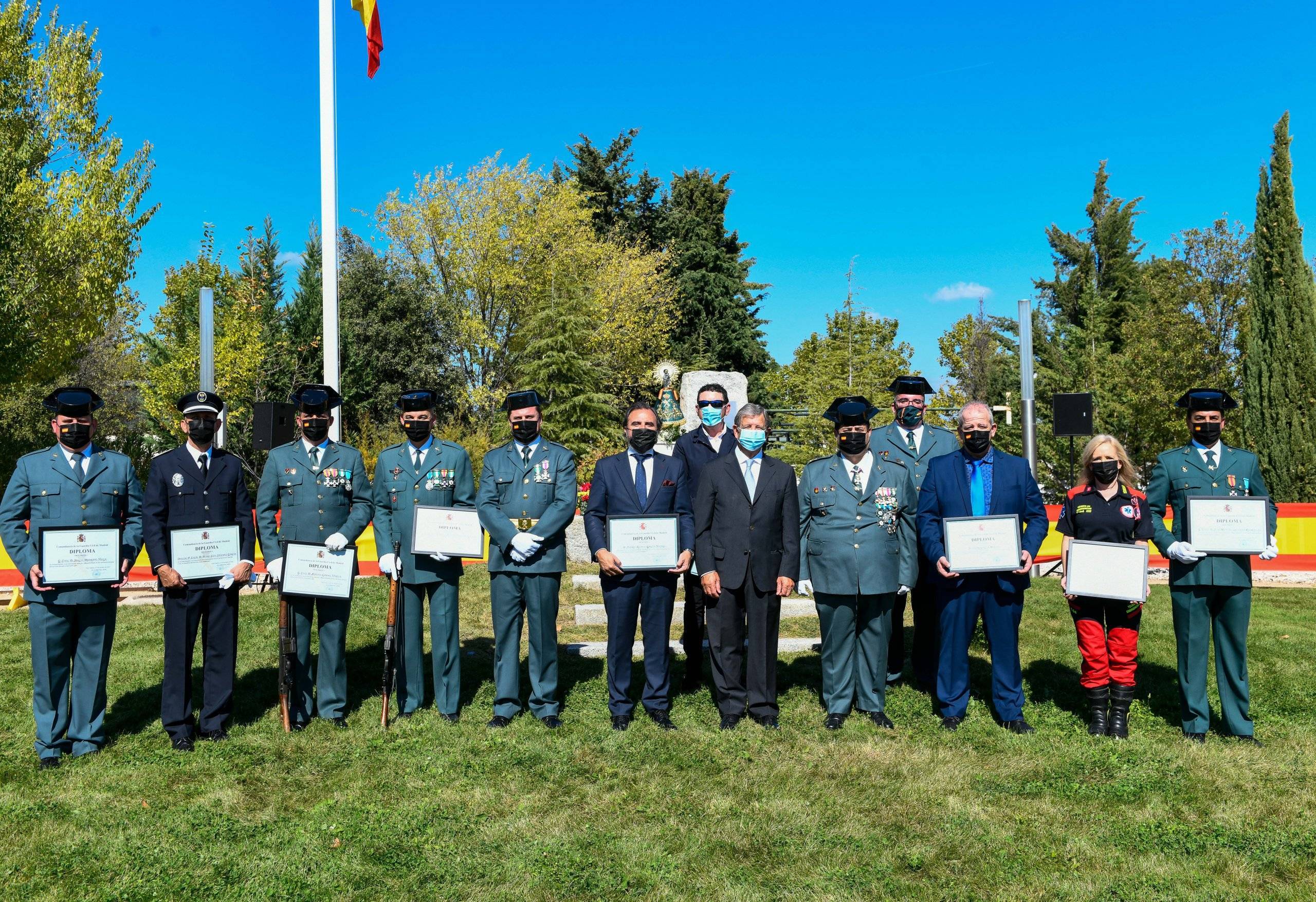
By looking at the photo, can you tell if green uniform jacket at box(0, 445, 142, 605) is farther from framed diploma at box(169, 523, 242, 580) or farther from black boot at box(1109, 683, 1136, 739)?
black boot at box(1109, 683, 1136, 739)

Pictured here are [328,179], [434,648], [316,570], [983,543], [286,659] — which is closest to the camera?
[983,543]

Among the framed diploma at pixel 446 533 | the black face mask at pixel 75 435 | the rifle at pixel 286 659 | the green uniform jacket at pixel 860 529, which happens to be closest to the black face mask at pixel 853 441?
the green uniform jacket at pixel 860 529

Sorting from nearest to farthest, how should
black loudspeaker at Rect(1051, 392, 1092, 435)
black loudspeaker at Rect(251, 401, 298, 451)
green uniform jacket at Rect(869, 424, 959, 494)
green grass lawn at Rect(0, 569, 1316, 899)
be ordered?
1. green grass lawn at Rect(0, 569, 1316, 899)
2. green uniform jacket at Rect(869, 424, 959, 494)
3. black loudspeaker at Rect(251, 401, 298, 451)
4. black loudspeaker at Rect(1051, 392, 1092, 435)

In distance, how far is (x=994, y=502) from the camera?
6262 millimetres

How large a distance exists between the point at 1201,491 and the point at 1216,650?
1.09m

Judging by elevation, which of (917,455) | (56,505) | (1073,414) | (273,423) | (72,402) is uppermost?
(1073,414)

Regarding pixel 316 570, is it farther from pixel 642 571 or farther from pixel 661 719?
pixel 661 719

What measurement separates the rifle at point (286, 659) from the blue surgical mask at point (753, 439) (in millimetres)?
3401

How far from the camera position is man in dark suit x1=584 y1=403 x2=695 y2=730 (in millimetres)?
6379

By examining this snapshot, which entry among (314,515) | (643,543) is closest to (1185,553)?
(643,543)

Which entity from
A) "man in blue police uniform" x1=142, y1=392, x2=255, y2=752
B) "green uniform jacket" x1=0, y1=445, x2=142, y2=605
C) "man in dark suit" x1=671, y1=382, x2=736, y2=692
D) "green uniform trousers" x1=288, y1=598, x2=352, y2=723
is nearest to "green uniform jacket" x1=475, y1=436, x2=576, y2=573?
"green uniform trousers" x1=288, y1=598, x2=352, y2=723

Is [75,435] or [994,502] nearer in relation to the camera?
[75,435]

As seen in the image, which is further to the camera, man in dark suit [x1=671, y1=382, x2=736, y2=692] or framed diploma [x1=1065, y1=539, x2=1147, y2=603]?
man in dark suit [x1=671, y1=382, x2=736, y2=692]

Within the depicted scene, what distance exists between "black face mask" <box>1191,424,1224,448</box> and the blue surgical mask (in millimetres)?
2967
